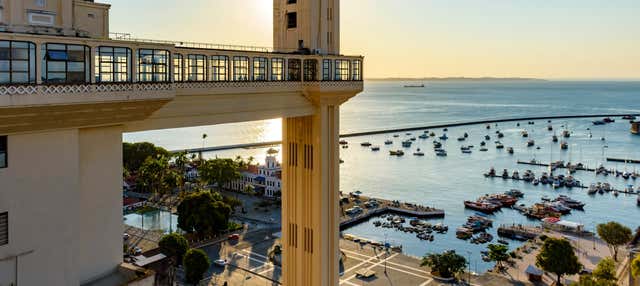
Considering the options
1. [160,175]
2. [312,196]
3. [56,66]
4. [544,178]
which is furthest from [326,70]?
[544,178]

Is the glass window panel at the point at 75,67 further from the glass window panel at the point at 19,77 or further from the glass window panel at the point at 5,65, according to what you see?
the glass window panel at the point at 5,65

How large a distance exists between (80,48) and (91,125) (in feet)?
6.38

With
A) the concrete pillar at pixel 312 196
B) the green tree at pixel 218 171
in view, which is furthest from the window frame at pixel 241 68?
the green tree at pixel 218 171

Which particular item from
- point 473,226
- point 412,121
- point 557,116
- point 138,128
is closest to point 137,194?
point 473,226

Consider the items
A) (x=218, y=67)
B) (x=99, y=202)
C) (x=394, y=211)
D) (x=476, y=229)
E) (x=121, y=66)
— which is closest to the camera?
(x=121, y=66)

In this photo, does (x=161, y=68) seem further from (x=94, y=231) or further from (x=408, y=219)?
(x=408, y=219)

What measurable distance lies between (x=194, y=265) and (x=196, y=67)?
24.7 metres

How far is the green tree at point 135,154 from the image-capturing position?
247ft

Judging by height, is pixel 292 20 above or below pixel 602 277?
above

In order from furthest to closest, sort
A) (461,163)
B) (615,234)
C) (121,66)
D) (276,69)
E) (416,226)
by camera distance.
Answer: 1. (461,163)
2. (416,226)
3. (615,234)
4. (276,69)
5. (121,66)

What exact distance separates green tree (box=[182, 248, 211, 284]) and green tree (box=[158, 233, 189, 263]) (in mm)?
2013

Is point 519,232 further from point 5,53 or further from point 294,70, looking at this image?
point 5,53

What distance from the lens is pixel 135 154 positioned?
75.7m

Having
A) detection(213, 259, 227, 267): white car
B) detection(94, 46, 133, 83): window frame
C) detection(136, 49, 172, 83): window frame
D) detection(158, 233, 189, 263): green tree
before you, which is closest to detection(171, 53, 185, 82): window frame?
detection(136, 49, 172, 83): window frame
